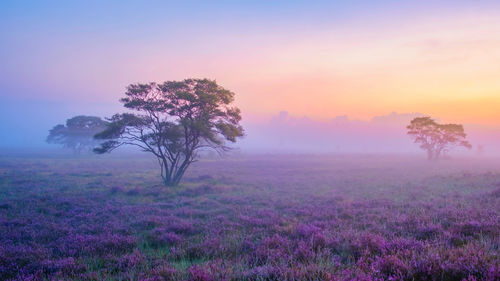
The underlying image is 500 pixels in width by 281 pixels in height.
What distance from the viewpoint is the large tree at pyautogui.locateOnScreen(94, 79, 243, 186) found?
72.6ft

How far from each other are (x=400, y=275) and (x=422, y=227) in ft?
14.5

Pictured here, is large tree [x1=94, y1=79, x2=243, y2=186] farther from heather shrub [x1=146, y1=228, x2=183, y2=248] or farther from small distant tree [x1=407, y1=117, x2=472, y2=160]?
small distant tree [x1=407, y1=117, x2=472, y2=160]

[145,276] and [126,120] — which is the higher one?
[126,120]

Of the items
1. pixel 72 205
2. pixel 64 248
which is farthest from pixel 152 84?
pixel 64 248

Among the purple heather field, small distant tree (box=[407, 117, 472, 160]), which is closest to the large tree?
the purple heather field

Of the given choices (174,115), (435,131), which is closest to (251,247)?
(174,115)

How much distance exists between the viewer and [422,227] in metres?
7.22

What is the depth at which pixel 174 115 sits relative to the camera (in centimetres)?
2277

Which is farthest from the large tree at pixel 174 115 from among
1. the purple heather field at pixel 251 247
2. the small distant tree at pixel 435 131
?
the small distant tree at pixel 435 131

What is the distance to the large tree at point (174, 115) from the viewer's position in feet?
72.6

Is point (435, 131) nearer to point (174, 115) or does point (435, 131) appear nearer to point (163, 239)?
point (174, 115)

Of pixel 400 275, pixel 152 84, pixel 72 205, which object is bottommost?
pixel 72 205

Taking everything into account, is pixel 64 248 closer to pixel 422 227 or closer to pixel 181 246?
pixel 181 246

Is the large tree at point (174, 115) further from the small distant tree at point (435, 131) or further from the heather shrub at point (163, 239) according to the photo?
the small distant tree at point (435, 131)
